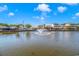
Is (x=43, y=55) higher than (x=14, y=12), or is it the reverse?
(x=14, y=12)

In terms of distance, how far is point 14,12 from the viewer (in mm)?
1461

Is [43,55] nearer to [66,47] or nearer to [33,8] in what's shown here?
[66,47]

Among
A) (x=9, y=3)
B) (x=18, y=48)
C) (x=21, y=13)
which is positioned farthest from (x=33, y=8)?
(x=18, y=48)

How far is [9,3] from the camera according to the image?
146 cm

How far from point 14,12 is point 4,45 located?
325mm

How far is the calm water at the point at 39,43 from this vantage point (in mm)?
1441

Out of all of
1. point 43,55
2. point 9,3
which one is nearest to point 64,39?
point 43,55

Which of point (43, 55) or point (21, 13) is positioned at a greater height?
point (21, 13)

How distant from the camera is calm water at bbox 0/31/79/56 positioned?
1441 millimetres

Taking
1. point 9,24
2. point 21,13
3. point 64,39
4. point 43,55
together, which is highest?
point 21,13

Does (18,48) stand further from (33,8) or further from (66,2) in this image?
(66,2)

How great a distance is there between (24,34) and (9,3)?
325 millimetres

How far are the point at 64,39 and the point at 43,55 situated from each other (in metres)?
0.25

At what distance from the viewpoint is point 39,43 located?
1465 mm
